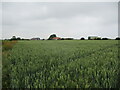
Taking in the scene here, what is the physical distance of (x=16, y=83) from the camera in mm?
2885

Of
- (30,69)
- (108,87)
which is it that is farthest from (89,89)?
(30,69)

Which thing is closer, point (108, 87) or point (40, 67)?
point (108, 87)

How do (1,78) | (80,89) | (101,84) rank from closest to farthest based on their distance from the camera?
1. (80,89)
2. (101,84)
3. (1,78)

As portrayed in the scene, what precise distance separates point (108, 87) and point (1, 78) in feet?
8.16

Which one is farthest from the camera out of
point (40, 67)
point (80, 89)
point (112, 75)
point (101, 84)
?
point (40, 67)

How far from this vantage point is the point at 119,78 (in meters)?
3.27

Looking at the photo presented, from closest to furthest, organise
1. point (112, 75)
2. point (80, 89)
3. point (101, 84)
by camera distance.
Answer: point (80, 89) → point (101, 84) → point (112, 75)

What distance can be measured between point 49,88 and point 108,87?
3.52 feet

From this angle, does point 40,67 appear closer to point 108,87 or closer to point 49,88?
point 49,88

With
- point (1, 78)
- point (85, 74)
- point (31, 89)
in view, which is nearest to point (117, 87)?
point (85, 74)

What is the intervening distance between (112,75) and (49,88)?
1466 mm

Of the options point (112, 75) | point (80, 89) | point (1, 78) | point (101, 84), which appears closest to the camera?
point (80, 89)

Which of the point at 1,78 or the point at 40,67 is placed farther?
the point at 40,67

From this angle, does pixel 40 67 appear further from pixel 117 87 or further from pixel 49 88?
pixel 117 87
